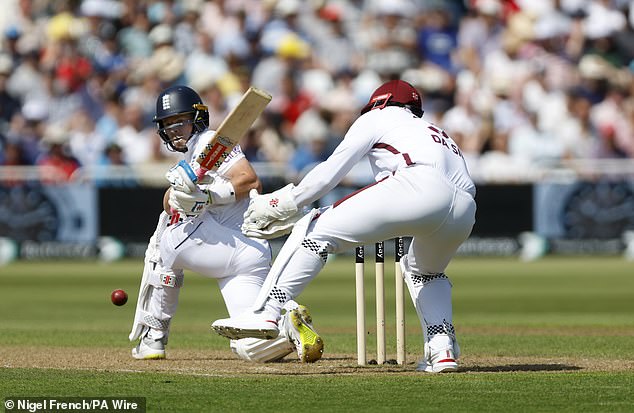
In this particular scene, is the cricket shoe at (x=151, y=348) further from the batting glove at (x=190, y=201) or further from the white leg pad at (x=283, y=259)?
the white leg pad at (x=283, y=259)

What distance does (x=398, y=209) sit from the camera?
7.22 meters

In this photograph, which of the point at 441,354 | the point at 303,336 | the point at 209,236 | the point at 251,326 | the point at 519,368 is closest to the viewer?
the point at 251,326

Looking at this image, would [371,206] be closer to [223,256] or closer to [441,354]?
[441,354]

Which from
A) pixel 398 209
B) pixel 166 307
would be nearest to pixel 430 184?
pixel 398 209

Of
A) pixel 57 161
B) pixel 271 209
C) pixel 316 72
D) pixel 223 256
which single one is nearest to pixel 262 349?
pixel 223 256

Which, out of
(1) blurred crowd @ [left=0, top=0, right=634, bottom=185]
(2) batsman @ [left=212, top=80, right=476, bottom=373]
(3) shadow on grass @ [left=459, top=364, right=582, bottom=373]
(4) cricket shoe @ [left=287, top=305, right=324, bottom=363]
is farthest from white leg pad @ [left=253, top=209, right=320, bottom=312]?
(1) blurred crowd @ [left=0, top=0, right=634, bottom=185]

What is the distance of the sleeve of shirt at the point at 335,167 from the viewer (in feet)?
23.6

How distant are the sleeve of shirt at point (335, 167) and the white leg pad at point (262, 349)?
4.31 feet

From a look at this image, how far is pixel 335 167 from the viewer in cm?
721

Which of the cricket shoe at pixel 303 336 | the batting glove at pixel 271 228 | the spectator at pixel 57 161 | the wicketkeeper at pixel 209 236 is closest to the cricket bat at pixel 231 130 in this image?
the wicketkeeper at pixel 209 236

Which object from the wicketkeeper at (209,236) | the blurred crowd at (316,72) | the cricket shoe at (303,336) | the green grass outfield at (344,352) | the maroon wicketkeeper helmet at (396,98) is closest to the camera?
the green grass outfield at (344,352)

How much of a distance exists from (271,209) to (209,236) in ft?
4.10

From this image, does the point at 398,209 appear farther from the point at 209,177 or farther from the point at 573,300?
the point at 573,300

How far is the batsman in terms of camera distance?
23.7ft
